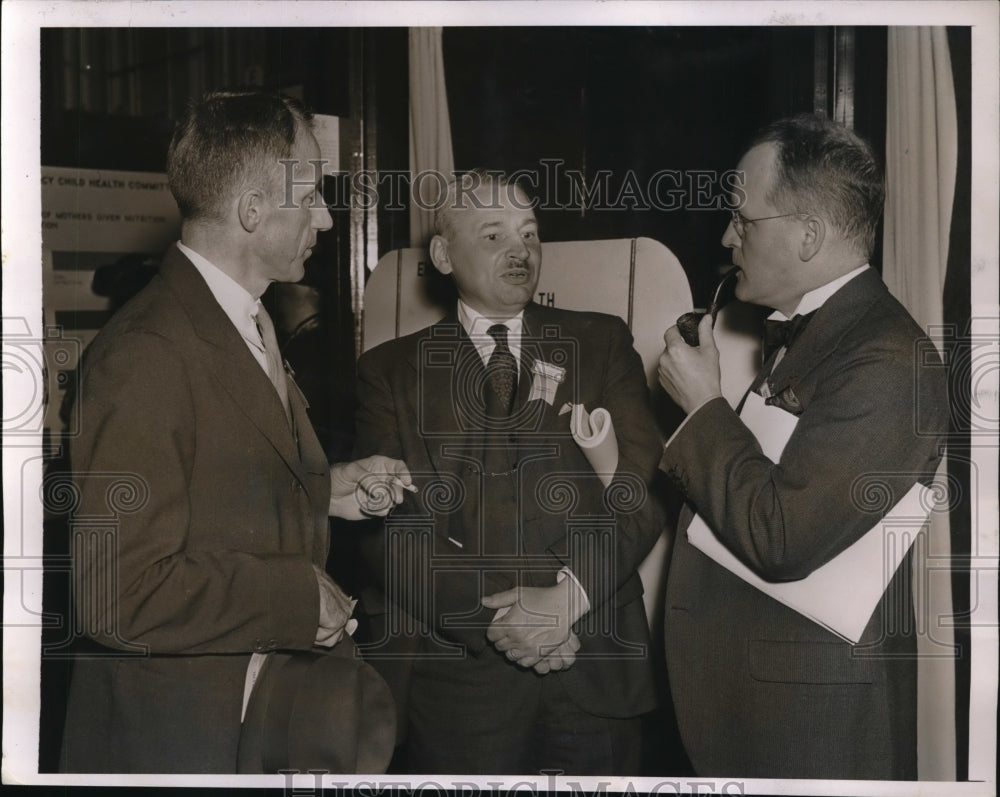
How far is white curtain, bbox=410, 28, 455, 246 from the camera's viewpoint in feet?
7.10

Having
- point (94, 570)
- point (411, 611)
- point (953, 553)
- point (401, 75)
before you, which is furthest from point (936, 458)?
point (94, 570)

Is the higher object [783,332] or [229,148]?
[229,148]

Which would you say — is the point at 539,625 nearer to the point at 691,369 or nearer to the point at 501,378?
the point at 501,378

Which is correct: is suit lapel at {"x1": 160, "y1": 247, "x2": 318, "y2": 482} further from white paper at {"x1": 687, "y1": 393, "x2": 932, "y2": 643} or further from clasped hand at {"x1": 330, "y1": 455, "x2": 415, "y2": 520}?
white paper at {"x1": 687, "y1": 393, "x2": 932, "y2": 643}

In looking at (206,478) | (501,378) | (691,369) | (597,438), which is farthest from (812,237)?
(206,478)

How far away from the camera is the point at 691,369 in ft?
6.89

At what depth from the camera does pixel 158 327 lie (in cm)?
205

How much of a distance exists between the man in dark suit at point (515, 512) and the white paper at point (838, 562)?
21 cm

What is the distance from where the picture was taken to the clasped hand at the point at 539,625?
2.14m

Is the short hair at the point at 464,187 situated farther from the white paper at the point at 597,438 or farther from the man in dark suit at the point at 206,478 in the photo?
the white paper at the point at 597,438

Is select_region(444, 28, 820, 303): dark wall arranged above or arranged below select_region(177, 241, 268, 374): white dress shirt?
above

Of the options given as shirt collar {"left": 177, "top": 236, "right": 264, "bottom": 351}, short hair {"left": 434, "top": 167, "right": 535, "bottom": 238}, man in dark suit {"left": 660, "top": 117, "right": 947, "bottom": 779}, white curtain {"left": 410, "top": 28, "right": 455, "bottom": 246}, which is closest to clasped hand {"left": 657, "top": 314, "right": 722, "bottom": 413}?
man in dark suit {"left": 660, "top": 117, "right": 947, "bottom": 779}

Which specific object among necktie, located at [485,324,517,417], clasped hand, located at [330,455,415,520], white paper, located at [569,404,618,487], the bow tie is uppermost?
the bow tie

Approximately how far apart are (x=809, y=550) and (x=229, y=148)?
1.59 metres
